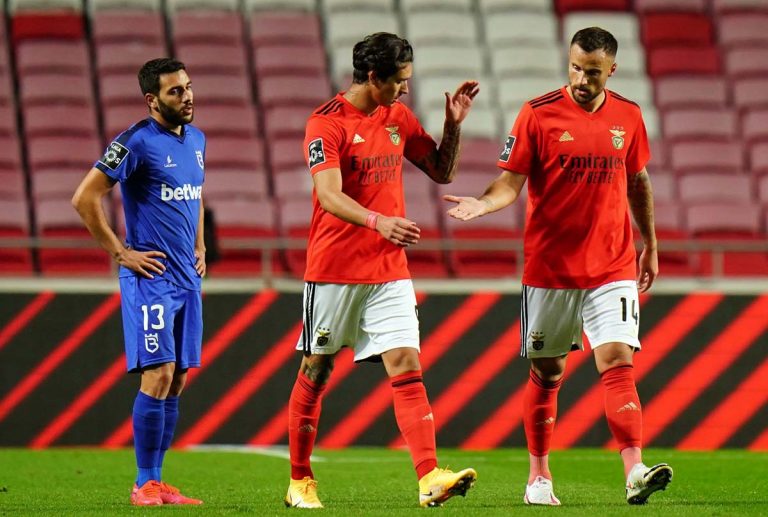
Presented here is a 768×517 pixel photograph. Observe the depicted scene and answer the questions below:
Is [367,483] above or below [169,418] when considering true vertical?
below

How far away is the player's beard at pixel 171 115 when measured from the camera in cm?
649

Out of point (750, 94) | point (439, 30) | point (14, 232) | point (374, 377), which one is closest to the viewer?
point (374, 377)

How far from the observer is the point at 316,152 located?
5.73 m

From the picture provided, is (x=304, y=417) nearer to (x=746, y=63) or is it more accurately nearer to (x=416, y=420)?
(x=416, y=420)

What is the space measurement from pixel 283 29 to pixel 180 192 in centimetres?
907

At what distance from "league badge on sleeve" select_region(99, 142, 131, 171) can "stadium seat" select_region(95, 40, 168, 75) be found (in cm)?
819

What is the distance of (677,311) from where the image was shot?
9.90 metres

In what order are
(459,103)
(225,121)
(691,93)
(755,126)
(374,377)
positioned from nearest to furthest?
(459,103)
(374,377)
(225,121)
(755,126)
(691,93)

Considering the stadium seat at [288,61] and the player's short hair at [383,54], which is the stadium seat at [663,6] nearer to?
the stadium seat at [288,61]

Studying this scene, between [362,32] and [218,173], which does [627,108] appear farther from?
[362,32]


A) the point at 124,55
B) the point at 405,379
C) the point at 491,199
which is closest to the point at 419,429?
the point at 405,379

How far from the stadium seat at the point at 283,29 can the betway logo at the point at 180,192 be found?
28.9 feet

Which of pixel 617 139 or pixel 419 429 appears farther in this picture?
pixel 617 139

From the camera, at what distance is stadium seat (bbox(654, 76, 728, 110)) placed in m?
14.8
